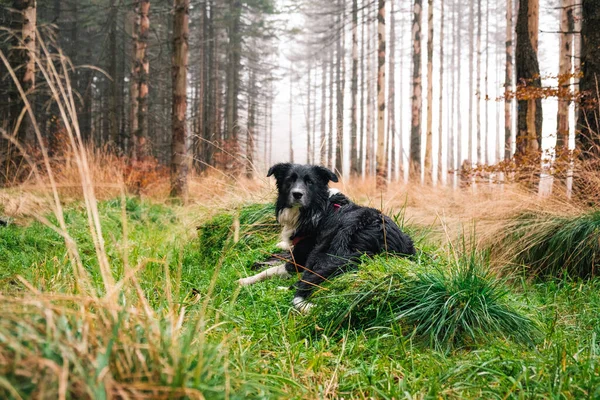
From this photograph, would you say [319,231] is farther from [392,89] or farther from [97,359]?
[392,89]

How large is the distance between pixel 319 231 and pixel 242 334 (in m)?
1.67

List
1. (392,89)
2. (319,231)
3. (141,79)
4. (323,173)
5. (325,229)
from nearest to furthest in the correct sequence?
(325,229) < (319,231) < (323,173) < (141,79) < (392,89)

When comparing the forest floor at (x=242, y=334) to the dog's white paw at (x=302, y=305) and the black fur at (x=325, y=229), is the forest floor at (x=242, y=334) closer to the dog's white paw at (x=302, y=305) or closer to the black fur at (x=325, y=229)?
the dog's white paw at (x=302, y=305)

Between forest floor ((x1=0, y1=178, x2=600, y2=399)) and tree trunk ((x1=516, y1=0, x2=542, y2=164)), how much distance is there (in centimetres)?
280

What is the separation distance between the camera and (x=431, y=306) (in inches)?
101

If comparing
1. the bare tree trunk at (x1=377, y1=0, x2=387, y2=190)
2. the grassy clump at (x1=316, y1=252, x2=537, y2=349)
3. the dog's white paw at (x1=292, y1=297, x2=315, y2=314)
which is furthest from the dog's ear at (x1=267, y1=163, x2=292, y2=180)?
the bare tree trunk at (x1=377, y1=0, x2=387, y2=190)

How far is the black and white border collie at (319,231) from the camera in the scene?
130 inches

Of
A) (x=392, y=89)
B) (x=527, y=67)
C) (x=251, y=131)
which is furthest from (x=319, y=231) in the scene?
(x=392, y=89)

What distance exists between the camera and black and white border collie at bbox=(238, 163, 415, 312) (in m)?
3.30

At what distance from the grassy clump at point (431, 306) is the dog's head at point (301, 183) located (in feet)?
4.29

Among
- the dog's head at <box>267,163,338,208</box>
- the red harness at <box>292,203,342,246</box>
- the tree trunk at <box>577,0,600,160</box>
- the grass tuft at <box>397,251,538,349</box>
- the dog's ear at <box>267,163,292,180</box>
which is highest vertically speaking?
the tree trunk at <box>577,0,600,160</box>

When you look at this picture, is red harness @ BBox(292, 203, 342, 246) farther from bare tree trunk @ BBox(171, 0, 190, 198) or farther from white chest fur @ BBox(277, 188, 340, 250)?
bare tree trunk @ BBox(171, 0, 190, 198)

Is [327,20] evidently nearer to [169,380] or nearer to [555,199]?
[555,199]

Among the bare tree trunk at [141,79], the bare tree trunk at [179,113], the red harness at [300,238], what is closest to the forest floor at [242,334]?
the red harness at [300,238]
